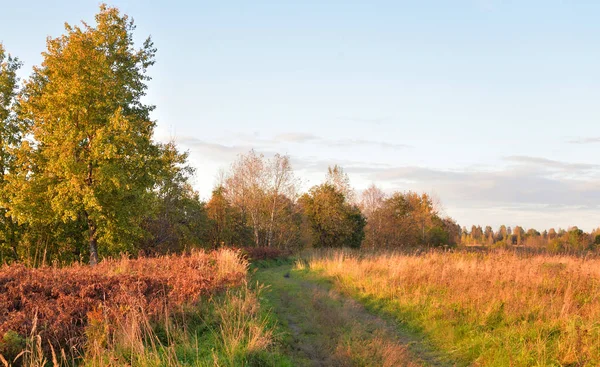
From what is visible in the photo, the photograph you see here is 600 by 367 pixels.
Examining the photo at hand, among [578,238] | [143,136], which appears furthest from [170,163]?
[578,238]

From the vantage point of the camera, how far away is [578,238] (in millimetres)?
46406

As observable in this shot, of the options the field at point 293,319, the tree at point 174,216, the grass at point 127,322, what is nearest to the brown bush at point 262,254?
the tree at point 174,216

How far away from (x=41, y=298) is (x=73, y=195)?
15496 mm

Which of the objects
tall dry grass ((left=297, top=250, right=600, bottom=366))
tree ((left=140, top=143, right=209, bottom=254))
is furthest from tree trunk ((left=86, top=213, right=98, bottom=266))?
tall dry grass ((left=297, top=250, right=600, bottom=366))

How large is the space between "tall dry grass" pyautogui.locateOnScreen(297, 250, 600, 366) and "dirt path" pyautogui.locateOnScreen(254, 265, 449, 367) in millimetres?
650

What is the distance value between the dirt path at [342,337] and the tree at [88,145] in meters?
13.0

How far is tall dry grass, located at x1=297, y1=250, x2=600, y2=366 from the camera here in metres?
7.82

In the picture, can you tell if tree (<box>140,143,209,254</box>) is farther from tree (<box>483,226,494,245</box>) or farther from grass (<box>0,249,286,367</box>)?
tree (<box>483,226,494,245</box>)

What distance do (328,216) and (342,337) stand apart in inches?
1398

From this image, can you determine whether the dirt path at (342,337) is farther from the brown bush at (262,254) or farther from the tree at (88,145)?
the brown bush at (262,254)

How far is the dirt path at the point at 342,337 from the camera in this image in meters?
7.70

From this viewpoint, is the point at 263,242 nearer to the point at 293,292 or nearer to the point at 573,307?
the point at 293,292

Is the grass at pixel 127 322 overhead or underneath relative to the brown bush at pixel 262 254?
overhead

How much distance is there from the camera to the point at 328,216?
44.3 m
